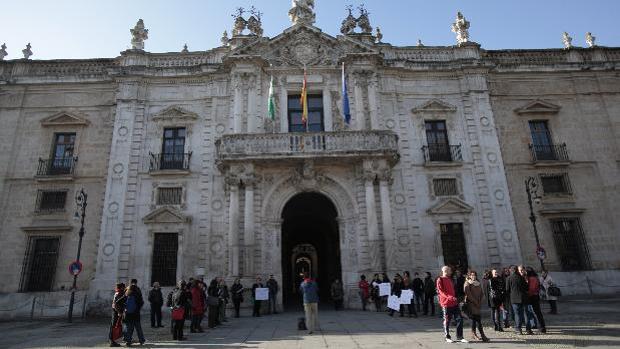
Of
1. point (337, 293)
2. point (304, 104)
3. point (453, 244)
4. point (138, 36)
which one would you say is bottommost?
point (337, 293)

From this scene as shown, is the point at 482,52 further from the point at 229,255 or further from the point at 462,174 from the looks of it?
the point at 229,255

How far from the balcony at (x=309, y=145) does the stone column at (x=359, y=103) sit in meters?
1.44

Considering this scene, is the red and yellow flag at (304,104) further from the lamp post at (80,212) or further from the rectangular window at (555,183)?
the rectangular window at (555,183)

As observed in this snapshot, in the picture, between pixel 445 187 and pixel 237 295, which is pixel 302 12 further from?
pixel 237 295

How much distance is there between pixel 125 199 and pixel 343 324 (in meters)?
12.1

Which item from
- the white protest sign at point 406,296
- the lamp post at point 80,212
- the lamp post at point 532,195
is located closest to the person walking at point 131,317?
the lamp post at point 80,212

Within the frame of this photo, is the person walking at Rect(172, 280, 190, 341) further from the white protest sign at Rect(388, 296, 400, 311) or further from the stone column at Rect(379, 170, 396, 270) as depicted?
the stone column at Rect(379, 170, 396, 270)

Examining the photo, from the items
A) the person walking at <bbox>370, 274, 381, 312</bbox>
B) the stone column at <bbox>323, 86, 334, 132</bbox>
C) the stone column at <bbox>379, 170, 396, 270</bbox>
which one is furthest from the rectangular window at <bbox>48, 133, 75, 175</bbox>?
the person walking at <bbox>370, 274, 381, 312</bbox>

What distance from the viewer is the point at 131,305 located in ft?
31.7

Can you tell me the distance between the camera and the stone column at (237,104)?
19.7 metres

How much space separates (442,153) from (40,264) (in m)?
19.5

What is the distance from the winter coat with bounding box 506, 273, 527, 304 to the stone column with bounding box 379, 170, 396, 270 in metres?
7.58

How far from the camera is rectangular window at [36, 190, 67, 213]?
19241 mm

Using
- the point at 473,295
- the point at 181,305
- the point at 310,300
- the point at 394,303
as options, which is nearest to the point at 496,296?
the point at 473,295
